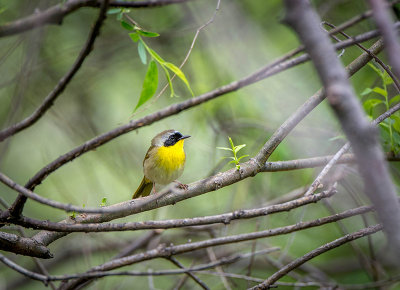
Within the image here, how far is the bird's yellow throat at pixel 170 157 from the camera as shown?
4.76m

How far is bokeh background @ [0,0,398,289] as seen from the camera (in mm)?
4901

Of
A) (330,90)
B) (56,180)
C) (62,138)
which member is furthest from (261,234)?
(62,138)

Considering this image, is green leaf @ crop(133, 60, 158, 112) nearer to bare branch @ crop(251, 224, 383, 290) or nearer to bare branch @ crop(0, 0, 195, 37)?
bare branch @ crop(0, 0, 195, 37)

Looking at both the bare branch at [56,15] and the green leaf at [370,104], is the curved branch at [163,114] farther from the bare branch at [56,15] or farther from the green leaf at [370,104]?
the green leaf at [370,104]

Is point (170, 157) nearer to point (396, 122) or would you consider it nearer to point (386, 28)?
point (396, 122)

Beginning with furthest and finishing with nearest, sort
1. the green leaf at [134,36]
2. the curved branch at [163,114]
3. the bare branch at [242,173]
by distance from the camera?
the bare branch at [242,173] < the green leaf at [134,36] < the curved branch at [163,114]

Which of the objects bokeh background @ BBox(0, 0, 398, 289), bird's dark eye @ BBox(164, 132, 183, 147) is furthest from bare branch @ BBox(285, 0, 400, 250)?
bird's dark eye @ BBox(164, 132, 183, 147)

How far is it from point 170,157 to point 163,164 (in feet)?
0.39

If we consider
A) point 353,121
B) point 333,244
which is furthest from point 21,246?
→ point 353,121

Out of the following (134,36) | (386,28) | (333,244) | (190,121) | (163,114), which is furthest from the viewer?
(190,121)

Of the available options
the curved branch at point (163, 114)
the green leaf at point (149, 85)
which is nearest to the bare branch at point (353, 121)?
the curved branch at point (163, 114)

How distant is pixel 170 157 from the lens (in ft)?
15.8

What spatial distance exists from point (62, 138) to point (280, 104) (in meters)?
3.70

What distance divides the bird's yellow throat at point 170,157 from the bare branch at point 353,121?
379cm
